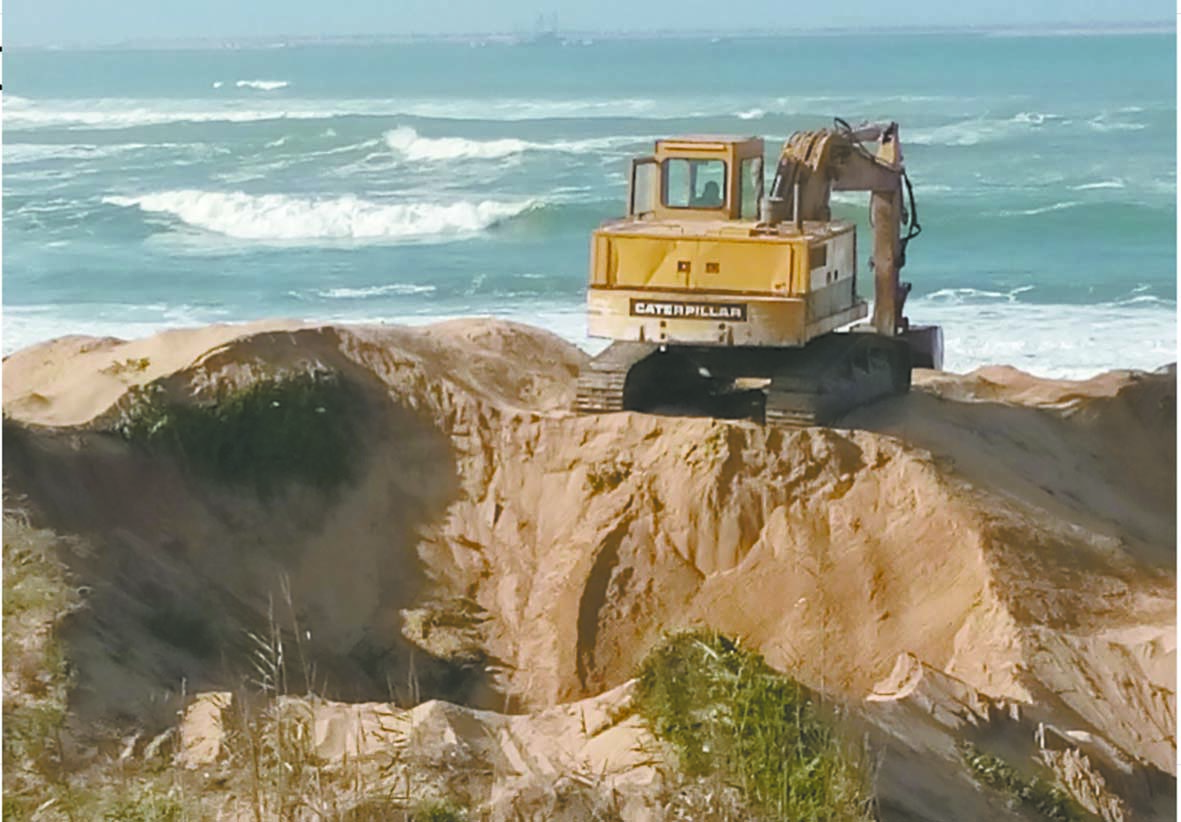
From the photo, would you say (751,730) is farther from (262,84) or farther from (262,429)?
(262,84)

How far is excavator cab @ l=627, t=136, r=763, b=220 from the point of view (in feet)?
53.7

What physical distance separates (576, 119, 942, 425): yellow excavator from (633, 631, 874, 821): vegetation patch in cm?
505

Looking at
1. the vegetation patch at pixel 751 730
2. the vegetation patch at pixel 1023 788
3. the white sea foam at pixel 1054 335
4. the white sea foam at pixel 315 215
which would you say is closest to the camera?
the vegetation patch at pixel 751 730

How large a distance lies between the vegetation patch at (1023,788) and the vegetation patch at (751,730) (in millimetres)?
1241

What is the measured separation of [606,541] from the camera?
15.9 meters

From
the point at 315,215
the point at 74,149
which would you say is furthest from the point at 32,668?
the point at 74,149

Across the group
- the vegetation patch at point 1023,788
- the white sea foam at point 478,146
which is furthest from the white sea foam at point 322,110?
the vegetation patch at point 1023,788

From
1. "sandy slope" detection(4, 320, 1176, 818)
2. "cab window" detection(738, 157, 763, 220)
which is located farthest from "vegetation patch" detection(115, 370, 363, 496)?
"cab window" detection(738, 157, 763, 220)

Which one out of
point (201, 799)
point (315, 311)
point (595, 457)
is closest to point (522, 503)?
point (595, 457)

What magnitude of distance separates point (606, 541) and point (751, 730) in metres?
6.25

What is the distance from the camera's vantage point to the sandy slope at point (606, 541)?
562 inches

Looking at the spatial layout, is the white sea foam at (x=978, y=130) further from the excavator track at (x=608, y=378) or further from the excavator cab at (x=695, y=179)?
the excavator track at (x=608, y=378)

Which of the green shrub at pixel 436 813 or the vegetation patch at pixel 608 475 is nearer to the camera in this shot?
the green shrub at pixel 436 813

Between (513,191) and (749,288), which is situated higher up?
(749,288)
